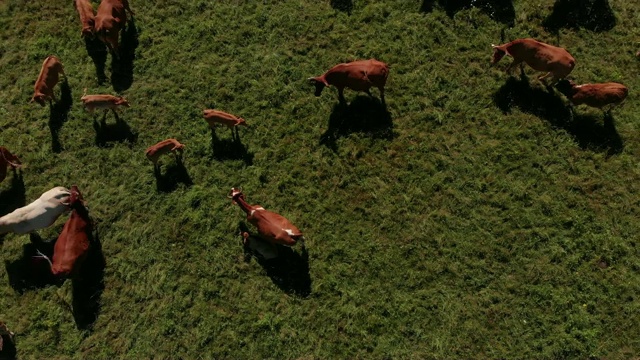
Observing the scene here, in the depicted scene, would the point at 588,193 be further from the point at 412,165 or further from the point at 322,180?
the point at 322,180

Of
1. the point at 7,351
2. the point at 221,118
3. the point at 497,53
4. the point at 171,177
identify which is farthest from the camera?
the point at 497,53

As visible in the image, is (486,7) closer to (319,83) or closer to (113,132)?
(319,83)

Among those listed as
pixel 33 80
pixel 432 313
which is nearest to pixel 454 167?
pixel 432 313

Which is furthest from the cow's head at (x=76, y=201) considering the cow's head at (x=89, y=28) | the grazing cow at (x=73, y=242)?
the cow's head at (x=89, y=28)

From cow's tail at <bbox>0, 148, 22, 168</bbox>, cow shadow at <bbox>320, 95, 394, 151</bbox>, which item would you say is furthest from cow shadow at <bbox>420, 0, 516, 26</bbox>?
cow's tail at <bbox>0, 148, 22, 168</bbox>

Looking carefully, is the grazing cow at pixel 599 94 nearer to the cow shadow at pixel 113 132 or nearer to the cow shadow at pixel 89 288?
the cow shadow at pixel 113 132

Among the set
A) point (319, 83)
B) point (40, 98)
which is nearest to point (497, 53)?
point (319, 83)

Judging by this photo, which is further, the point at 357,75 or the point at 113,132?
the point at 113,132

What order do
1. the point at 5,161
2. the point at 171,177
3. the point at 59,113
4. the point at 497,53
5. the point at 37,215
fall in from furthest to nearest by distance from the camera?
the point at 59,113 < the point at 497,53 < the point at 171,177 < the point at 5,161 < the point at 37,215
